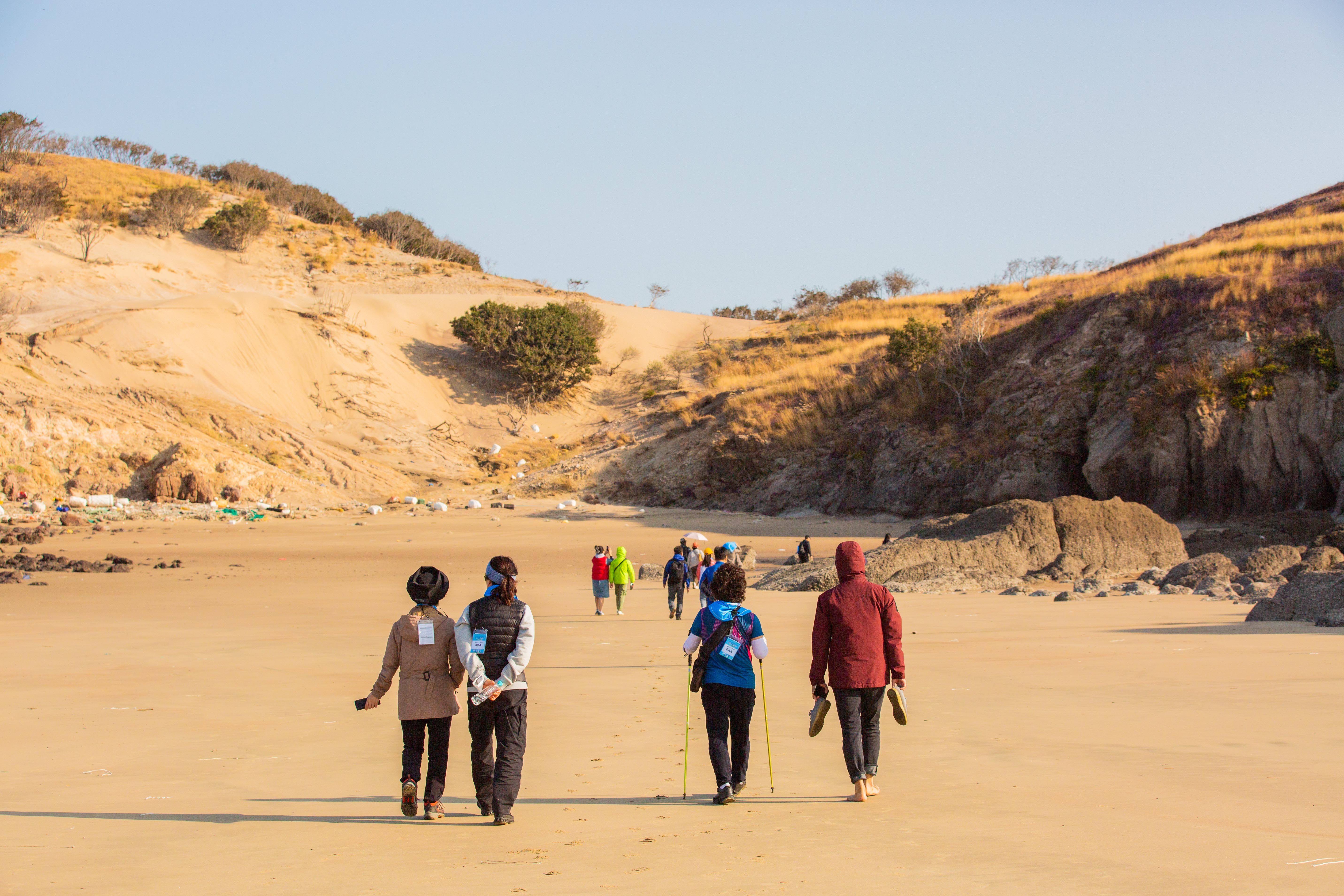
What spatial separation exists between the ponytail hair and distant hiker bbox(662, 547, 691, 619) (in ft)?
32.6

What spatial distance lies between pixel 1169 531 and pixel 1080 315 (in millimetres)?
18100

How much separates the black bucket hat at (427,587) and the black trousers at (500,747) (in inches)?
24.6

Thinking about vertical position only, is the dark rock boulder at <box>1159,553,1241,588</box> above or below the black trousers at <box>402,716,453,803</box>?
above

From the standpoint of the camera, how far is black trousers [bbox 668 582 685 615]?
52.4 ft

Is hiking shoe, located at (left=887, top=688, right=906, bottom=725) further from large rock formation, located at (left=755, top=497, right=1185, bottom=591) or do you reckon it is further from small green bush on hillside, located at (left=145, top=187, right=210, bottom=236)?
small green bush on hillside, located at (left=145, top=187, right=210, bottom=236)

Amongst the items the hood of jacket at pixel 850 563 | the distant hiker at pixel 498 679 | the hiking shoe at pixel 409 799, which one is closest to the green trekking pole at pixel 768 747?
the hood of jacket at pixel 850 563

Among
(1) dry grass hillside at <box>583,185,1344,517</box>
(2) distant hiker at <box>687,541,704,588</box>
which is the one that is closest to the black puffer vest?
(2) distant hiker at <box>687,541,704,588</box>

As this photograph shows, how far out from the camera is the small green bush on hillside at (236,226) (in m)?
62.7

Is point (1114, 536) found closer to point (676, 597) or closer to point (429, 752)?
point (676, 597)

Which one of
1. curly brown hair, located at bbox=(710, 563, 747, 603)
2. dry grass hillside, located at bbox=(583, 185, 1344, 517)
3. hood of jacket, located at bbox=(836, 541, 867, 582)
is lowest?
curly brown hair, located at bbox=(710, 563, 747, 603)

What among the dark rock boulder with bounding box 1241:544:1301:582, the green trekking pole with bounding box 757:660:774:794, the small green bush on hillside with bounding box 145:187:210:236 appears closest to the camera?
the green trekking pole with bounding box 757:660:774:794

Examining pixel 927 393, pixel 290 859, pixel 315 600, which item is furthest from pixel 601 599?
pixel 927 393

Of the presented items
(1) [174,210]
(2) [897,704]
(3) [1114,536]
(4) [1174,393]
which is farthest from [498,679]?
(1) [174,210]

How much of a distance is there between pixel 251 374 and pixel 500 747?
42.7 m
